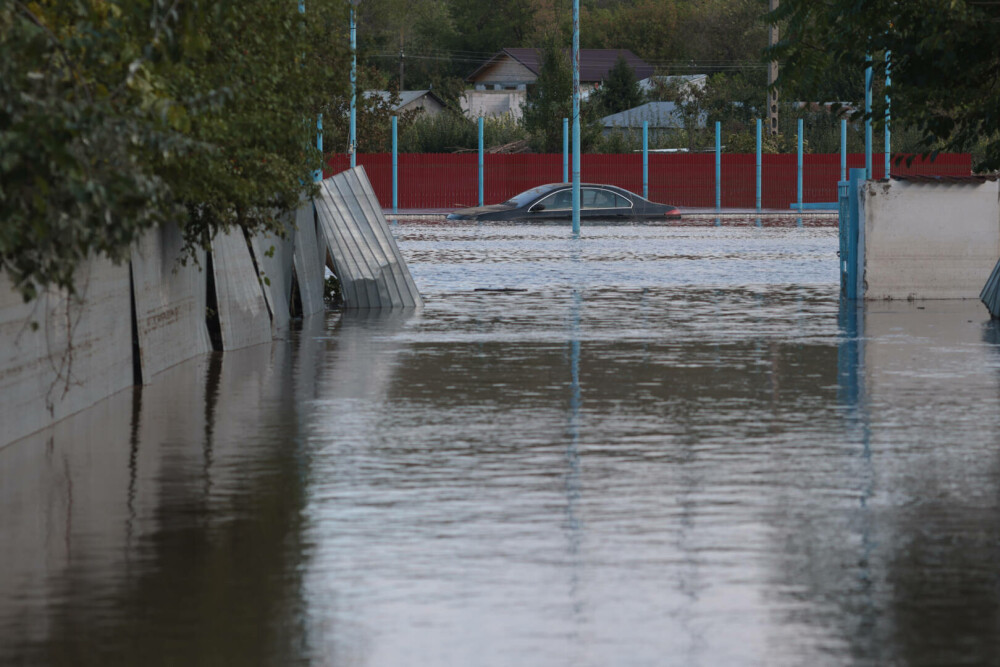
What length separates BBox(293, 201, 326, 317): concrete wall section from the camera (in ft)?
66.1

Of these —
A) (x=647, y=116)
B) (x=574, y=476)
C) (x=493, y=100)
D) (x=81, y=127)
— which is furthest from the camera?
(x=493, y=100)

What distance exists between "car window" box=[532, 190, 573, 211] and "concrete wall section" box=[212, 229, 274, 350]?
102 feet

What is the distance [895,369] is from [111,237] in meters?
9.38

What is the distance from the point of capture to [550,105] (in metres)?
69.9

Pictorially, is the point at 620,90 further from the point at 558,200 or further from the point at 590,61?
the point at 558,200

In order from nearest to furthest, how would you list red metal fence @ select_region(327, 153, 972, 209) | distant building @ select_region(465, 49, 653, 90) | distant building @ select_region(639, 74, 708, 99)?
red metal fence @ select_region(327, 153, 972, 209) → distant building @ select_region(639, 74, 708, 99) → distant building @ select_region(465, 49, 653, 90)

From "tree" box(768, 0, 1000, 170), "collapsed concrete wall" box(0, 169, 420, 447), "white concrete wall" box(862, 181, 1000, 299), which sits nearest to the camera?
"collapsed concrete wall" box(0, 169, 420, 447)


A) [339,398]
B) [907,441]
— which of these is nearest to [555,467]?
[907,441]

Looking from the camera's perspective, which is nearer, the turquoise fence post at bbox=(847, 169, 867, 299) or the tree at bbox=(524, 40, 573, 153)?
the turquoise fence post at bbox=(847, 169, 867, 299)

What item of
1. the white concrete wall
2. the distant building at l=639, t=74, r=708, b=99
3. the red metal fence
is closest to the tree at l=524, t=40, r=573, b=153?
the red metal fence

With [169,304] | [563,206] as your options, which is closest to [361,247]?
[169,304]

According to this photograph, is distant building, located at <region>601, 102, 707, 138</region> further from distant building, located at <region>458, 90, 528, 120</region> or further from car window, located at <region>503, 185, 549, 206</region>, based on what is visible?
car window, located at <region>503, 185, 549, 206</region>

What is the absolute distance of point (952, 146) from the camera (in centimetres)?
1694

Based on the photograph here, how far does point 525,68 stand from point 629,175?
67.2 meters
